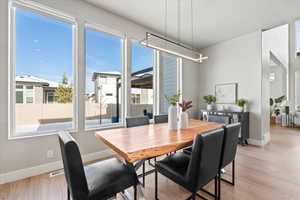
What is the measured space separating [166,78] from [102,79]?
1896 millimetres

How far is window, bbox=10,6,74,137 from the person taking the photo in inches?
86.0

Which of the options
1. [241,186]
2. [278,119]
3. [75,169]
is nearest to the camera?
[75,169]

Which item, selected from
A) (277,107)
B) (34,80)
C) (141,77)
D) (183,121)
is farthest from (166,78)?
(277,107)

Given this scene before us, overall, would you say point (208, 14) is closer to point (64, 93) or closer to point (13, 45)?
point (64, 93)

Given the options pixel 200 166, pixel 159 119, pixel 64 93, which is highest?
pixel 64 93

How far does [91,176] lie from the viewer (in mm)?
1343

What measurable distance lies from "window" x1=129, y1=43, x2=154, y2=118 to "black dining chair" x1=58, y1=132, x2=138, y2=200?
192cm

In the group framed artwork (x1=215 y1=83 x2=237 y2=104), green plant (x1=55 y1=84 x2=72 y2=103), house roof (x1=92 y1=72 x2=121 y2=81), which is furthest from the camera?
framed artwork (x1=215 y1=83 x2=237 y2=104)

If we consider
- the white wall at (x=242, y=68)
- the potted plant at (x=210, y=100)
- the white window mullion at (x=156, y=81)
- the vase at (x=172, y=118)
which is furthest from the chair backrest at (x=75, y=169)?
the white wall at (x=242, y=68)

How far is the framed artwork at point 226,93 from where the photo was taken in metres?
4.12

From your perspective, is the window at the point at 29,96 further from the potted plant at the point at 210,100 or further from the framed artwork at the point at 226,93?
the framed artwork at the point at 226,93

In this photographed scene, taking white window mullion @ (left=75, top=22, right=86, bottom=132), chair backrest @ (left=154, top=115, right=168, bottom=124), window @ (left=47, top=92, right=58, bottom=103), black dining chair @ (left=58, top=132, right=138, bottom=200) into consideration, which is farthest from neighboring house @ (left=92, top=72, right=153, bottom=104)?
black dining chair @ (left=58, top=132, right=138, bottom=200)

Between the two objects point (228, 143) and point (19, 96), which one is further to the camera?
point (19, 96)

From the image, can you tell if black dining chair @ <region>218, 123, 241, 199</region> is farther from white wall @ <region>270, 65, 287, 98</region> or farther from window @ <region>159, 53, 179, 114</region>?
white wall @ <region>270, 65, 287, 98</region>
